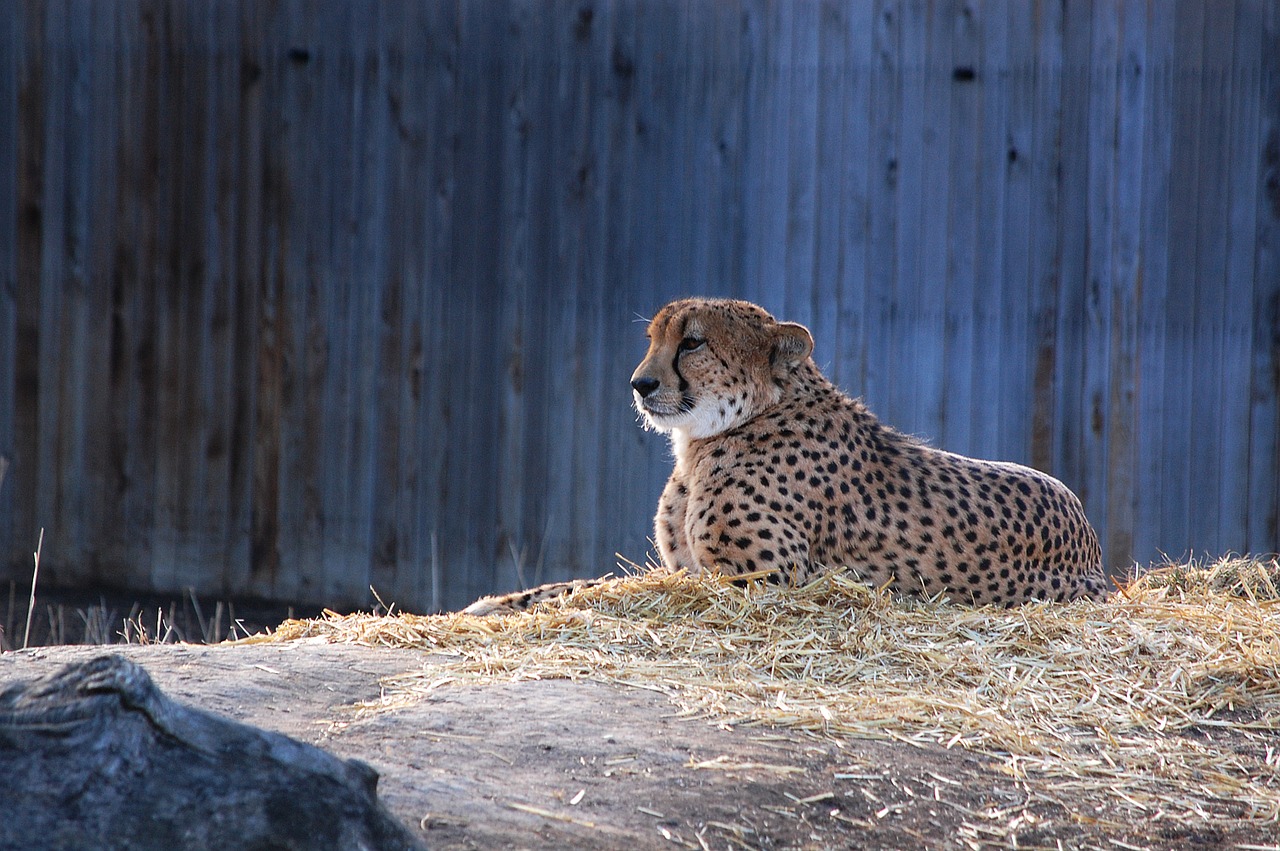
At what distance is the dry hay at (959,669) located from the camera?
9.78 feet

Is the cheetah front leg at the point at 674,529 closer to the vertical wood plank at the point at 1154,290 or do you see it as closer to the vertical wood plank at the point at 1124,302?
the vertical wood plank at the point at 1124,302

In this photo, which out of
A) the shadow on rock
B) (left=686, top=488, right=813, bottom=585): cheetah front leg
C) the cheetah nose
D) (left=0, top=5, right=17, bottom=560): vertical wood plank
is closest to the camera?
the shadow on rock

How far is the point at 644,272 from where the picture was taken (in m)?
6.66

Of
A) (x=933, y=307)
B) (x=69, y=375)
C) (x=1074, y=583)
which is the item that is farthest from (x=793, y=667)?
(x=69, y=375)

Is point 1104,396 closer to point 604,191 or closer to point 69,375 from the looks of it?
point 604,191

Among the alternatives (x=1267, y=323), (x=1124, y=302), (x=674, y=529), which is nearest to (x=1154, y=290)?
(x=1124, y=302)

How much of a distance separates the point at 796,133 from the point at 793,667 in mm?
3584

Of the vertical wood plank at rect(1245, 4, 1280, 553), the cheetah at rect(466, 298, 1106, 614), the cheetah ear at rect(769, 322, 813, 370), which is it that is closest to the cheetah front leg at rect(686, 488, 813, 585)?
the cheetah at rect(466, 298, 1106, 614)

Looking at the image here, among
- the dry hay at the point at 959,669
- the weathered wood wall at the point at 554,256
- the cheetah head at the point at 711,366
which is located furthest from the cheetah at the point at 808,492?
the weathered wood wall at the point at 554,256

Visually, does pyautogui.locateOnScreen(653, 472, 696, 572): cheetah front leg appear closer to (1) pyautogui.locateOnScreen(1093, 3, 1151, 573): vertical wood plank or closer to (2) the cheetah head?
(2) the cheetah head

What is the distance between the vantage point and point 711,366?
182 inches

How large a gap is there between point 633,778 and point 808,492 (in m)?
1.92

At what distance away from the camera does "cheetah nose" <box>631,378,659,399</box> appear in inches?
179

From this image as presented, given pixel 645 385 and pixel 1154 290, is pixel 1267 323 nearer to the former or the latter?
pixel 1154 290
